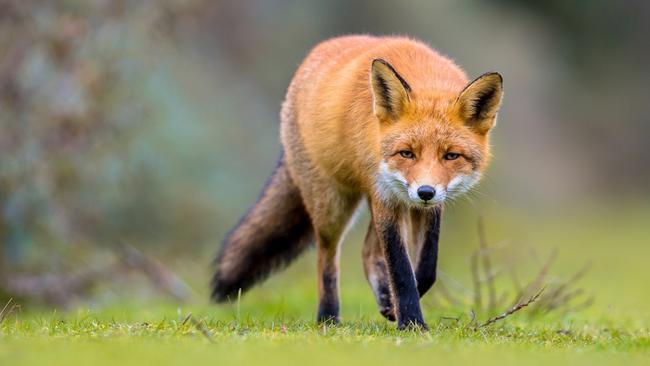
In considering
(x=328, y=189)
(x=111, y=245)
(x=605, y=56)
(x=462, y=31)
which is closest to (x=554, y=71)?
(x=605, y=56)

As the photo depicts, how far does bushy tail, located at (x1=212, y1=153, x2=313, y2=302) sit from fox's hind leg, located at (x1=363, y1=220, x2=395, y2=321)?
0.76m

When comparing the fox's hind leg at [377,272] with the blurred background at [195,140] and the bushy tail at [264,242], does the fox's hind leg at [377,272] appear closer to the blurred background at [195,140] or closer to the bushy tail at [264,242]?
the bushy tail at [264,242]

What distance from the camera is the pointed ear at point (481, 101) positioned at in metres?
7.09

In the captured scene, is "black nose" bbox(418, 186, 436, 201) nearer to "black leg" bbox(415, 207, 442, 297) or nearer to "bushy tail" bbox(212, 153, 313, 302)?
"black leg" bbox(415, 207, 442, 297)

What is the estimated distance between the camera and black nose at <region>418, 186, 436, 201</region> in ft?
22.2

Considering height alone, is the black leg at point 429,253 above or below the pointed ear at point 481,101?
below

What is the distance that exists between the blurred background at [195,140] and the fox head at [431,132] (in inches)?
28.1

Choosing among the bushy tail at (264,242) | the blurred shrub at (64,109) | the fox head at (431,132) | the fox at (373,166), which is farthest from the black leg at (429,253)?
the blurred shrub at (64,109)

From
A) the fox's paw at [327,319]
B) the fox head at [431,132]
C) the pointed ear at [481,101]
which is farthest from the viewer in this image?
the fox's paw at [327,319]

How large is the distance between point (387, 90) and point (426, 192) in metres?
0.85

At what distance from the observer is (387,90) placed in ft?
23.6

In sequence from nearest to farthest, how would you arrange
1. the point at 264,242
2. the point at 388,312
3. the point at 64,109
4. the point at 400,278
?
the point at 400,278 < the point at 388,312 < the point at 264,242 < the point at 64,109

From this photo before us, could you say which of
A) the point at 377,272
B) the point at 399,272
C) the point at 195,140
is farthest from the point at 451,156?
the point at 195,140

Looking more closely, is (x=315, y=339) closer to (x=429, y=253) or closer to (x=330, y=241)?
(x=429, y=253)
